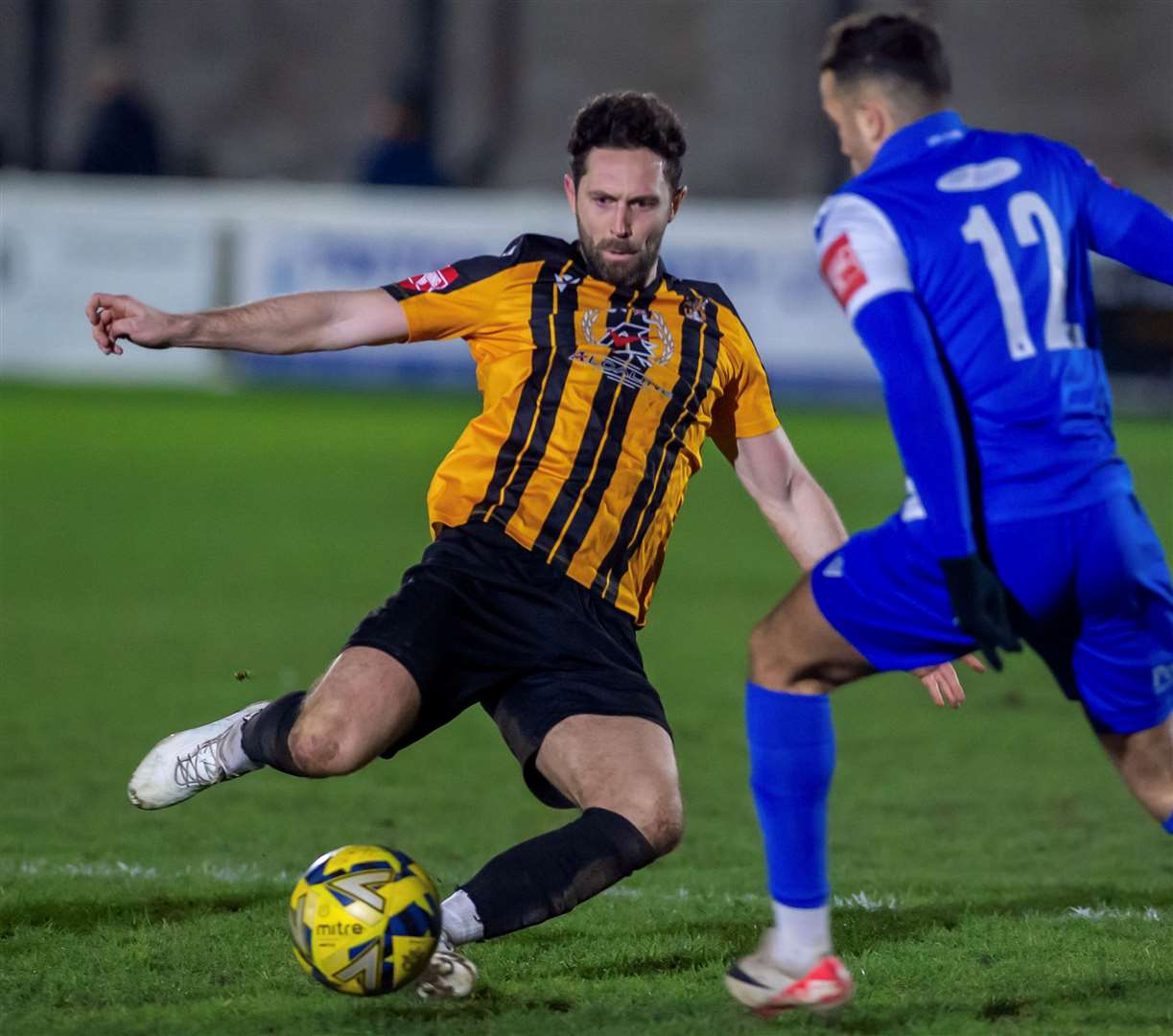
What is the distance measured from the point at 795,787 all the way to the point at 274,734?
1.21 m

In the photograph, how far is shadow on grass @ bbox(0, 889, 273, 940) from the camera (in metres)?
4.48

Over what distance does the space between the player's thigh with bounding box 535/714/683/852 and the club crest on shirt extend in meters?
0.81

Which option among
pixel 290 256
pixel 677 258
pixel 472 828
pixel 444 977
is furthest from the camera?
pixel 290 256

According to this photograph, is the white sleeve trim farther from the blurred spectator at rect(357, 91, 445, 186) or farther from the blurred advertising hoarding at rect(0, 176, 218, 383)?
the blurred spectator at rect(357, 91, 445, 186)

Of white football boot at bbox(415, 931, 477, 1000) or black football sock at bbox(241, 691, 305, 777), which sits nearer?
white football boot at bbox(415, 931, 477, 1000)

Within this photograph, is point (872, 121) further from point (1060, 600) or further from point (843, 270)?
point (1060, 600)

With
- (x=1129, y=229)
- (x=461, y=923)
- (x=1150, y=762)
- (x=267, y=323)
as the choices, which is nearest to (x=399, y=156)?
(x=267, y=323)

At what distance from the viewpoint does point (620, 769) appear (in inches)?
165

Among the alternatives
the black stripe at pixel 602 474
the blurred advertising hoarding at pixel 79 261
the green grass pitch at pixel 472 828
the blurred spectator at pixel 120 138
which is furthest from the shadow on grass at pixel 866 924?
the blurred spectator at pixel 120 138

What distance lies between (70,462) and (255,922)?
357 inches

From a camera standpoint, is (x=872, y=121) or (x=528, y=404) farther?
(x=528, y=404)

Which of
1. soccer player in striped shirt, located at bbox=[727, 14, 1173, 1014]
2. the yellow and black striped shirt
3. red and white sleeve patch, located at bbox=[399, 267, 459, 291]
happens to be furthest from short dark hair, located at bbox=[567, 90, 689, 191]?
soccer player in striped shirt, located at bbox=[727, 14, 1173, 1014]

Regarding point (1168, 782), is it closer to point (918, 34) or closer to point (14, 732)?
point (918, 34)

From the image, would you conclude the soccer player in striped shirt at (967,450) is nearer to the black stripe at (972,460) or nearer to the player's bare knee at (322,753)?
the black stripe at (972,460)
